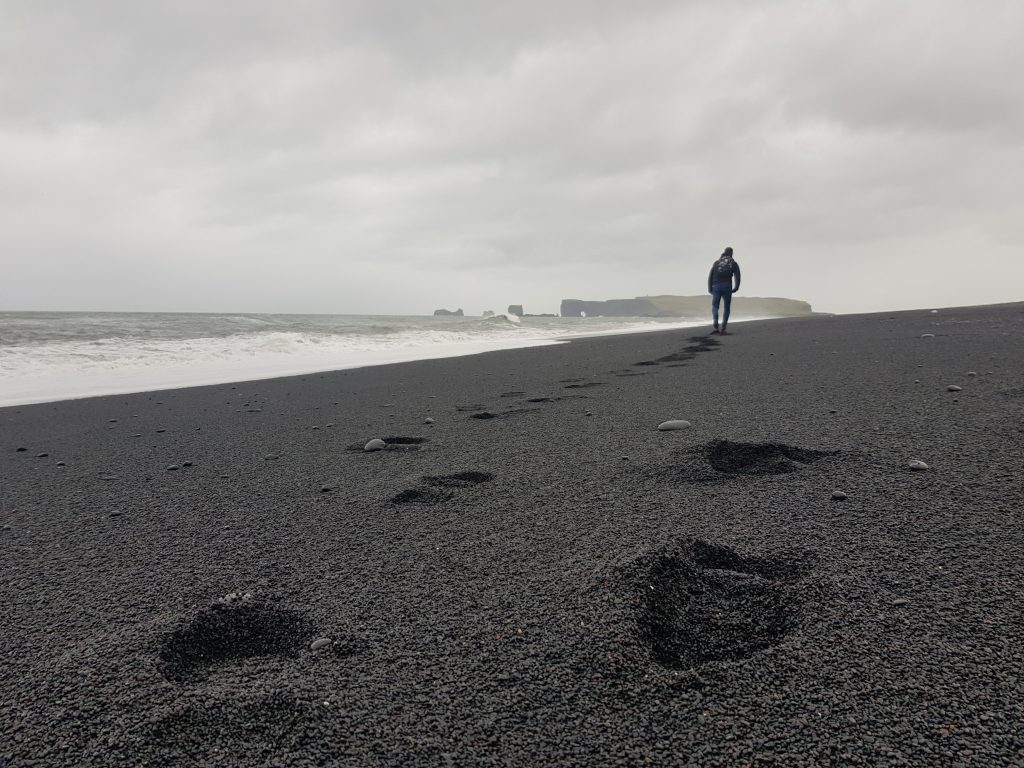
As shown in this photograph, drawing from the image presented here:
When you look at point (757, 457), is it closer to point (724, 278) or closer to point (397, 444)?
point (397, 444)

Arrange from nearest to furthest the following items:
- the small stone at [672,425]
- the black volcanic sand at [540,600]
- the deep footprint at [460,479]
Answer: the black volcanic sand at [540,600]
the deep footprint at [460,479]
the small stone at [672,425]

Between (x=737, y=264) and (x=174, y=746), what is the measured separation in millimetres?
12227

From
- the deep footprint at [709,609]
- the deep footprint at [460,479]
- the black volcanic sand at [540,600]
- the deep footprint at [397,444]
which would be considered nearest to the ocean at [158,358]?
the deep footprint at [397,444]

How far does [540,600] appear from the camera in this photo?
58.5 inches

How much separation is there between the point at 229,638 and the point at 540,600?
768mm

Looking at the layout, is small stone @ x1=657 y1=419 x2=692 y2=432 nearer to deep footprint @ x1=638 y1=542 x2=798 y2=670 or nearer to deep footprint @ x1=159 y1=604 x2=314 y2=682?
deep footprint @ x1=638 y1=542 x2=798 y2=670

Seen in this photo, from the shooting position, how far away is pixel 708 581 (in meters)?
1.54

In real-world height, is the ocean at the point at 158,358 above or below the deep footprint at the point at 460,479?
above

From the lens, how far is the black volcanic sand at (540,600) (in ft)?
3.44

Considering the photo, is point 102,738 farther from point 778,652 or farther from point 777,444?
point 777,444

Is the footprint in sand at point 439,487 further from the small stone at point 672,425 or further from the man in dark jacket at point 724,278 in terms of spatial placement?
the man in dark jacket at point 724,278

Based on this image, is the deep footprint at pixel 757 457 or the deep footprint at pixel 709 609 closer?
the deep footprint at pixel 709 609

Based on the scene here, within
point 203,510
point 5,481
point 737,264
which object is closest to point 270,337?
point 737,264

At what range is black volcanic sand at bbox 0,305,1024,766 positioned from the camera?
3.44ft
